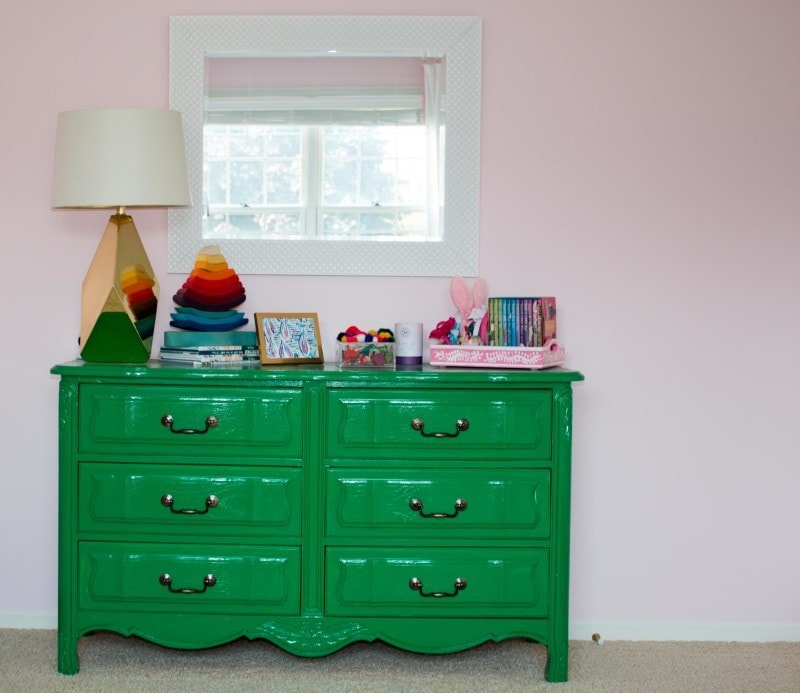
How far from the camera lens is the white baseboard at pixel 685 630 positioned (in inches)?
123

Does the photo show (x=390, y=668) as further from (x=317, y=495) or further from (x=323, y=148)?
(x=323, y=148)

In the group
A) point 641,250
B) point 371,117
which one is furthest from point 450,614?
→ point 371,117

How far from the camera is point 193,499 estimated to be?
268cm

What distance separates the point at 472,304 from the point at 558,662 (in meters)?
1.03

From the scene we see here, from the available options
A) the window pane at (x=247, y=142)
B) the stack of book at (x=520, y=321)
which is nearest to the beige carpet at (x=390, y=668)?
the stack of book at (x=520, y=321)

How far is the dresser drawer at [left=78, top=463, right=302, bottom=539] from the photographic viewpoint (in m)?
2.68

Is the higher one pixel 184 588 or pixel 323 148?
pixel 323 148

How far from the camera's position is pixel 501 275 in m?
3.09

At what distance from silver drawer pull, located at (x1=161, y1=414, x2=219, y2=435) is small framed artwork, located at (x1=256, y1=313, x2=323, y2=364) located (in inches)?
9.9

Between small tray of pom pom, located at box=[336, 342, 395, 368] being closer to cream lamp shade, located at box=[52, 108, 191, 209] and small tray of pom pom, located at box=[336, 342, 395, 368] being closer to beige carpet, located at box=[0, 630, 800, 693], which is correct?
cream lamp shade, located at box=[52, 108, 191, 209]

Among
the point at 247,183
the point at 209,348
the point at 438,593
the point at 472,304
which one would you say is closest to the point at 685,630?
the point at 438,593

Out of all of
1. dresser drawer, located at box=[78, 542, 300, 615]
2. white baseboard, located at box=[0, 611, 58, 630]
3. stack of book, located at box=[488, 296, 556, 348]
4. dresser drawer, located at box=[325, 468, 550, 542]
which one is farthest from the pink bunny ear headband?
white baseboard, located at box=[0, 611, 58, 630]

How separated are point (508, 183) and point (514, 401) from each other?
761mm

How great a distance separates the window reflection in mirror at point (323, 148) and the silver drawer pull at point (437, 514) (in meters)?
0.86
